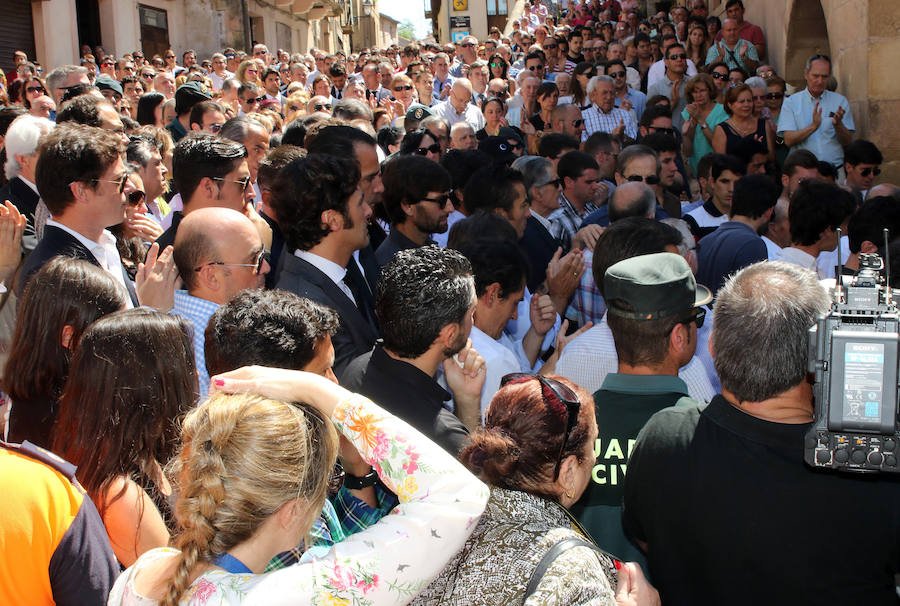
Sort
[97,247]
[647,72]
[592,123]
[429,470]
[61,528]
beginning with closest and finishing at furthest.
Result: [429,470]
[61,528]
[97,247]
[592,123]
[647,72]

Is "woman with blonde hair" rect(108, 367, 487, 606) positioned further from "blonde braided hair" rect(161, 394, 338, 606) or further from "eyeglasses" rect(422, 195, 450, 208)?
"eyeglasses" rect(422, 195, 450, 208)

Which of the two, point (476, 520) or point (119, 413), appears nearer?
point (476, 520)

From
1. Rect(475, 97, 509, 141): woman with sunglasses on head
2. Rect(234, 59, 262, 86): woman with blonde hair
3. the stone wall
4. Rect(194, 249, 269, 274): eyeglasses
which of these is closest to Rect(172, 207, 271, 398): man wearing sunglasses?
Rect(194, 249, 269, 274): eyeglasses

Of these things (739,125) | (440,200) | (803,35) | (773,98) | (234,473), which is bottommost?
(234,473)

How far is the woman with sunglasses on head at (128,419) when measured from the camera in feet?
6.80

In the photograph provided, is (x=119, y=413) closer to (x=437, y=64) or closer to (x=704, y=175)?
(x=704, y=175)

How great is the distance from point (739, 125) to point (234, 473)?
760 cm

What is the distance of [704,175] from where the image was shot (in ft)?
21.5

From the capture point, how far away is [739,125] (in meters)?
8.12

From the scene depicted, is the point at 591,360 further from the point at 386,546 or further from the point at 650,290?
the point at 386,546

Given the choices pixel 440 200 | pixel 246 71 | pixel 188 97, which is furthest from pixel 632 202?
pixel 246 71

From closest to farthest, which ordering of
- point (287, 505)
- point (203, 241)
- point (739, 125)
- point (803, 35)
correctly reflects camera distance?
point (287, 505), point (203, 241), point (739, 125), point (803, 35)

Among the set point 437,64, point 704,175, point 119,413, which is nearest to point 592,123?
point 704,175

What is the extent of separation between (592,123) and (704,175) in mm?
2681
